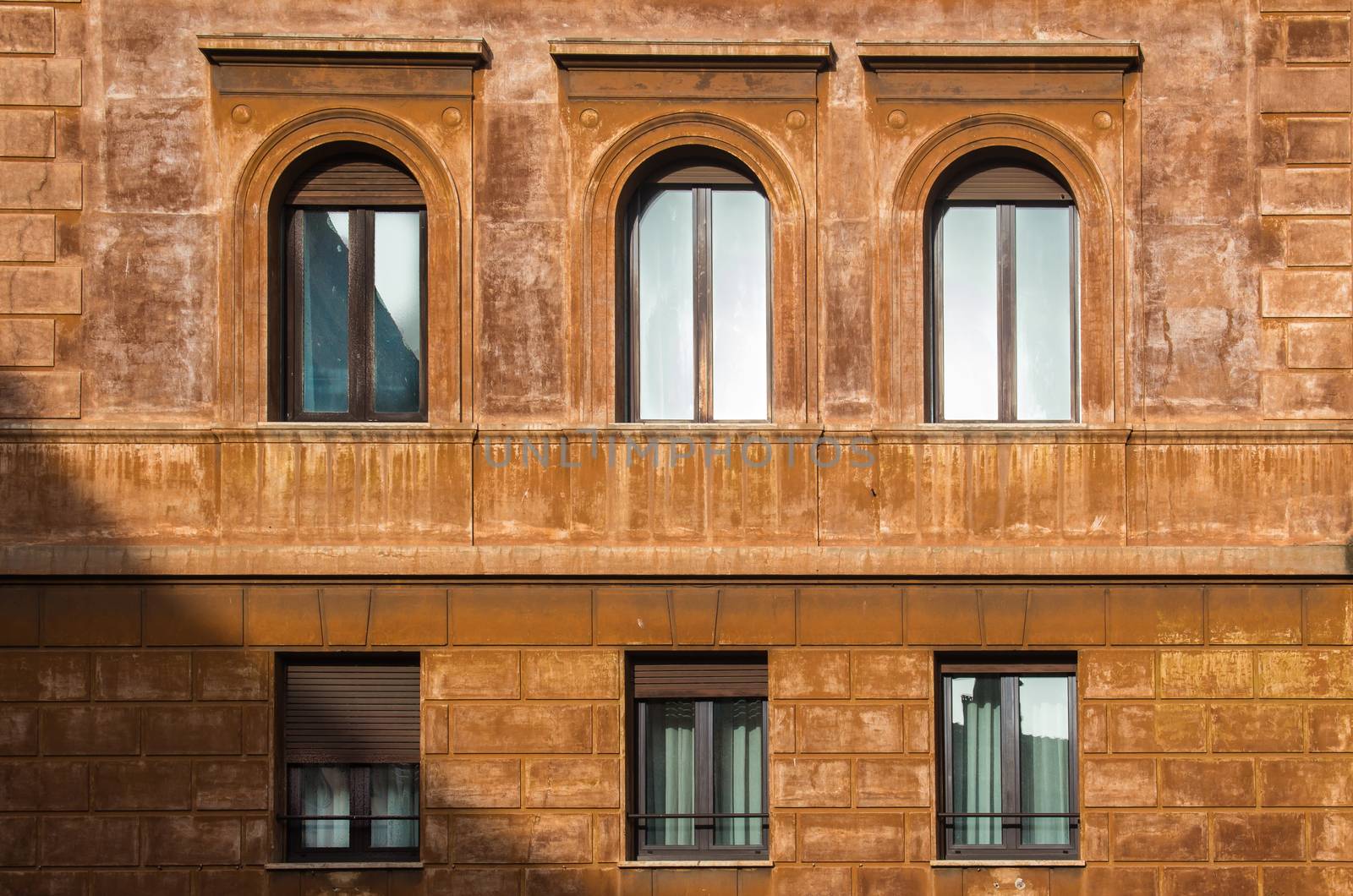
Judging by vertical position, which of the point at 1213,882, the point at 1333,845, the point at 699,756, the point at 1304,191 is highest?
the point at 1304,191

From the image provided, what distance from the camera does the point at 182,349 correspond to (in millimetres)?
12203

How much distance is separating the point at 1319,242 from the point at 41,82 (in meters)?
10.4

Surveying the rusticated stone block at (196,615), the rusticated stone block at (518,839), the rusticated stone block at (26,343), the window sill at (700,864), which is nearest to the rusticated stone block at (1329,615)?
the window sill at (700,864)

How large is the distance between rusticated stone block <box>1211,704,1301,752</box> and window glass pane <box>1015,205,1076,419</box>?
2788mm

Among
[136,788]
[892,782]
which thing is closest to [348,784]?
[136,788]

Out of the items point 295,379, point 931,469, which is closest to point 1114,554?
point 931,469

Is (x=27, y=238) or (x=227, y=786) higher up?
(x=27, y=238)

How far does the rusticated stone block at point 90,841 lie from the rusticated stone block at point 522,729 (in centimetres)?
266

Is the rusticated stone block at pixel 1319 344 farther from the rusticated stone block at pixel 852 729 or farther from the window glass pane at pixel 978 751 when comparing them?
the rusticated stone block at pixel 852 729

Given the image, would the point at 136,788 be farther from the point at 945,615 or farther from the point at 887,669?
the point at 945,615

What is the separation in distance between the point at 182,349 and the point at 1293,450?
9.04m

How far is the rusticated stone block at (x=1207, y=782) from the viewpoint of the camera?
1195 cm

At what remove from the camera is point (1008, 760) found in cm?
1230

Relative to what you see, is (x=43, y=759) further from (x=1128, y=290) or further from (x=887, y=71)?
(x=1128, y=290)
